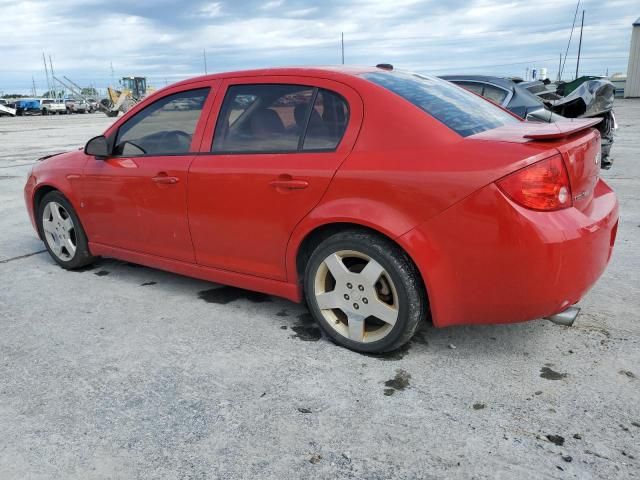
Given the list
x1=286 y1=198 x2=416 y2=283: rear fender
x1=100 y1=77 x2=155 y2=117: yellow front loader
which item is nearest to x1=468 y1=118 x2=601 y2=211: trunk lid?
x1=286 y1=198 x2=416 y2=283: rear fender

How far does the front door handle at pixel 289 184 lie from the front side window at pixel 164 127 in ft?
2.79

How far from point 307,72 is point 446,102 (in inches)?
32.4

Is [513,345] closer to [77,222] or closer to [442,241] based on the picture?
[442,241]

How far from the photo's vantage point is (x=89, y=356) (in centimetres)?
309

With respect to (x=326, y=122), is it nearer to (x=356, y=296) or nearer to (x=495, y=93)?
(x=356, y=296)

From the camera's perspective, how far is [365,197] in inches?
110

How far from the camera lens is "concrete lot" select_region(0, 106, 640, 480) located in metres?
2.17

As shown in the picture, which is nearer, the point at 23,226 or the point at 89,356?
the point at 89,356

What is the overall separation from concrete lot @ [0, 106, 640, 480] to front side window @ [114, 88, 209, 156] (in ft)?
3.55

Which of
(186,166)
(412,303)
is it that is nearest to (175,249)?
(186,166)

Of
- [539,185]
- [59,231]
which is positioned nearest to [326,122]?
[539,185]

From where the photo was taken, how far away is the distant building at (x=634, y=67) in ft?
102

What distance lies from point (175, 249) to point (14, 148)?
14652mm

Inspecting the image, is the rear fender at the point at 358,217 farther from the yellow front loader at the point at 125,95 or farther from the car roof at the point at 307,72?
the yellow front loader at the point at 125,95
